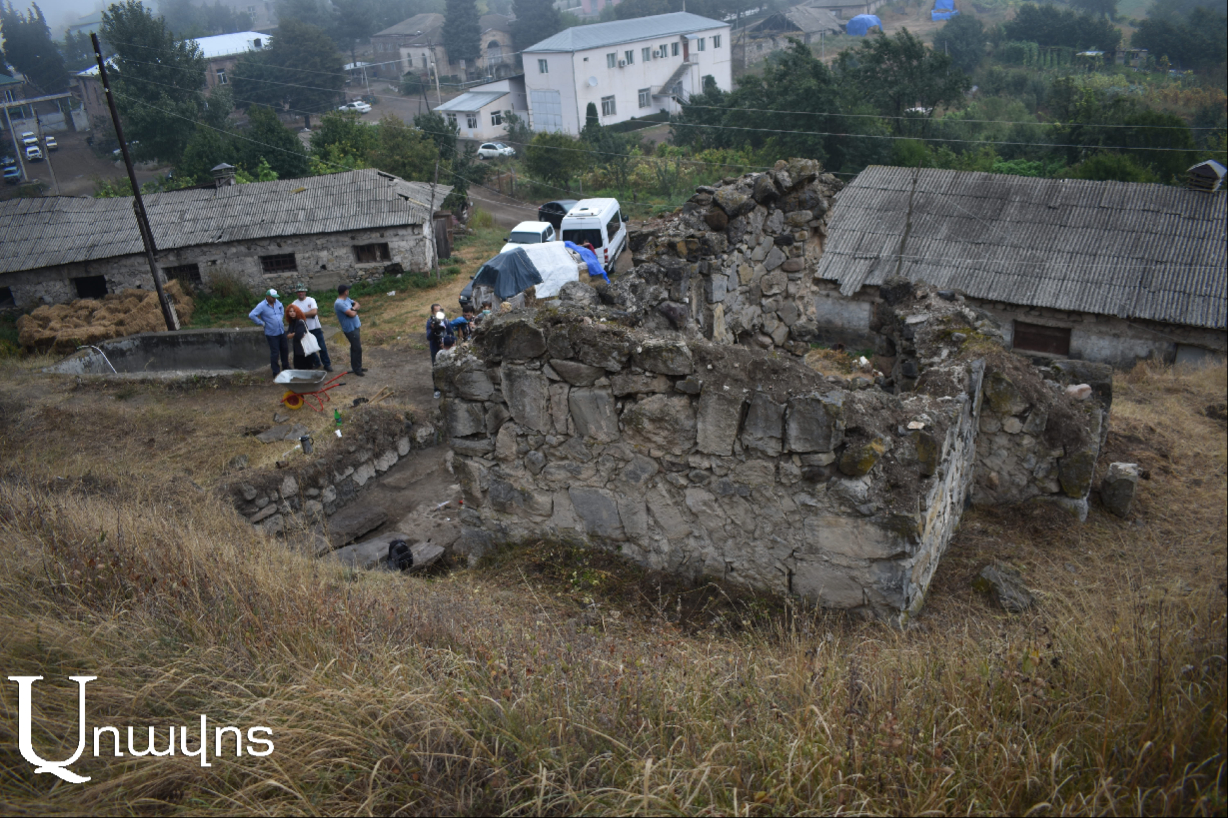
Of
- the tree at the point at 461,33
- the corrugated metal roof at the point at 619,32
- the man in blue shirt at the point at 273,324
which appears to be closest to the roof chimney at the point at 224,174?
the man in blue shirt at the point at 273,324

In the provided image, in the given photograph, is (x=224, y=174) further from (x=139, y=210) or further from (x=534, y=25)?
(x=534, y=25)

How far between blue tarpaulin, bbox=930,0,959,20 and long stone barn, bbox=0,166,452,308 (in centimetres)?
5658

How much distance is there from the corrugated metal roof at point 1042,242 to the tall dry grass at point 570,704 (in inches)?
490

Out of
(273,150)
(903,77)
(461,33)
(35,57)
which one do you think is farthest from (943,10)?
(35,57)

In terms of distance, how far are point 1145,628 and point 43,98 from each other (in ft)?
167

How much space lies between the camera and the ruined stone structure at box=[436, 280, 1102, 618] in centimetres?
445

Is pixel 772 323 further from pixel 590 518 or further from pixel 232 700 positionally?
pixel 232 700

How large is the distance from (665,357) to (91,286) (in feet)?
63.3

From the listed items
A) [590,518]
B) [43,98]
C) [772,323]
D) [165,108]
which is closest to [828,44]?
[165,108]

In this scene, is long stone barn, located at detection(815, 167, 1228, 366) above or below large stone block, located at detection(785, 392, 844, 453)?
below

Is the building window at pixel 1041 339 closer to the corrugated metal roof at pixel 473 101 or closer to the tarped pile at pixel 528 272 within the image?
the tarped pile at pixel 528 272

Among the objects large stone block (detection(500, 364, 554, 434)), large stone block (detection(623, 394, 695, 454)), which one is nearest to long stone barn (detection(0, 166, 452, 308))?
large stone block (detection(500, 364, 554, 434))

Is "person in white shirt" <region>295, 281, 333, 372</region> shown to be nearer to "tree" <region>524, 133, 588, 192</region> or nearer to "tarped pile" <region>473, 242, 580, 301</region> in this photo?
"tarped pile" <region>473, 242, 580, 301</region>

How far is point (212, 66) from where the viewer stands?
51.6 meters
